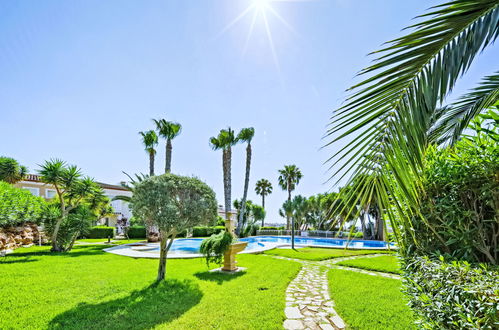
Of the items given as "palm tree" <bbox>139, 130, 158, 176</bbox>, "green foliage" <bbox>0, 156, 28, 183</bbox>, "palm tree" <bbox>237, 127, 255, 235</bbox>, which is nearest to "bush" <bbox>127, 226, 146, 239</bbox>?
"palm tree" <bbox>139, 130, 158, 176</bbox>

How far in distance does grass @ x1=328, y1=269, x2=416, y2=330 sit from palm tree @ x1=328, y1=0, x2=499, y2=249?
230 cm

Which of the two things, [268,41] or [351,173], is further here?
[268,41]

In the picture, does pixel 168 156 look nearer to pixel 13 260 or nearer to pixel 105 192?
pixel 13 260

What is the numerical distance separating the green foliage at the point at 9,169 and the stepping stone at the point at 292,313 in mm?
23944

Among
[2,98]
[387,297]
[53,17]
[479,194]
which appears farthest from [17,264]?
[479,194]

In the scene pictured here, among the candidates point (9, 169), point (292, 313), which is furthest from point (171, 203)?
point (9, 169)

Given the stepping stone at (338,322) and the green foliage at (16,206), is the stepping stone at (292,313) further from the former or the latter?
the green foliage at (16,206)

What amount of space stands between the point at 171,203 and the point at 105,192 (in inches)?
1179

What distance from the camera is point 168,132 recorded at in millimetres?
21953

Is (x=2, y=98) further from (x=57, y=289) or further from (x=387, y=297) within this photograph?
(x=387, y=297)

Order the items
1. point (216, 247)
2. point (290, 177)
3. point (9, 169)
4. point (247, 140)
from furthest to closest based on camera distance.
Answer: point (290, 177) → point (247, 140) → point (9, 169) → point (216, 247)

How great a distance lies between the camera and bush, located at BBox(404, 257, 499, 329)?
1.68 m

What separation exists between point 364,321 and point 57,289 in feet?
23.5

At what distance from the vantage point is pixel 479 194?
2.37 meters
